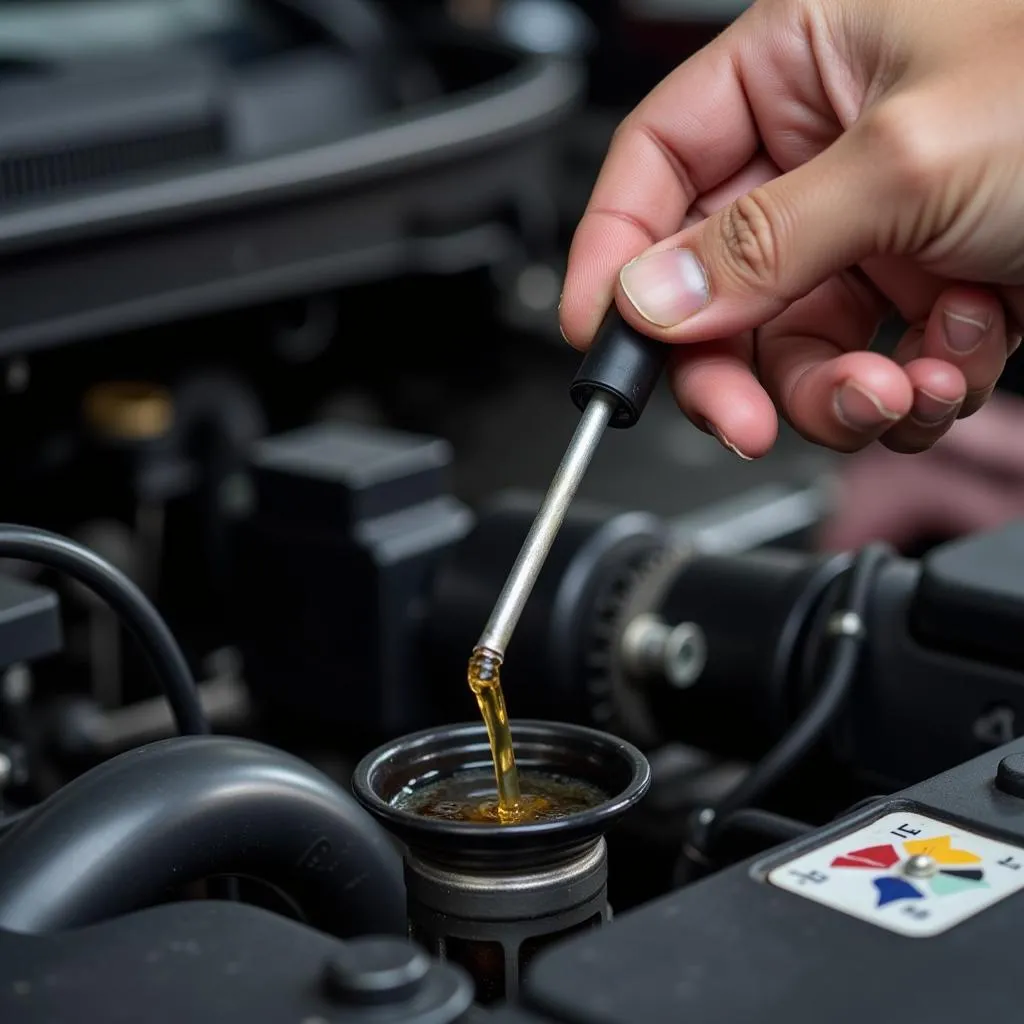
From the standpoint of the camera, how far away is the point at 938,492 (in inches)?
63.2

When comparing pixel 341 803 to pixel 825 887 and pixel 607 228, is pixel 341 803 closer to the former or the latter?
pixel 825 887

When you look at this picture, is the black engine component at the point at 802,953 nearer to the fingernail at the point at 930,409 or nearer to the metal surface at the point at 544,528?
the metal surface at the point at 544,528

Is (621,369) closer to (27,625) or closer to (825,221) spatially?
(825,221)

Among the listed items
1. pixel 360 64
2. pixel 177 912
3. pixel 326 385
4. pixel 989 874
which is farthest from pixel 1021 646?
pixel 326 385

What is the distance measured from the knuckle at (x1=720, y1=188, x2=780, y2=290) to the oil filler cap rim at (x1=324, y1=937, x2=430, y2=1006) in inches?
12.1

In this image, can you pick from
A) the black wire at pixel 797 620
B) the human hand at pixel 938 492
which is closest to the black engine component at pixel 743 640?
the black wire at pixel 797 620

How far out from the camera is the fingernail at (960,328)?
0.70 meters

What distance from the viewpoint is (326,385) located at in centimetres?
163

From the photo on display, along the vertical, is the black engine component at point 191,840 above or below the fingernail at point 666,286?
below

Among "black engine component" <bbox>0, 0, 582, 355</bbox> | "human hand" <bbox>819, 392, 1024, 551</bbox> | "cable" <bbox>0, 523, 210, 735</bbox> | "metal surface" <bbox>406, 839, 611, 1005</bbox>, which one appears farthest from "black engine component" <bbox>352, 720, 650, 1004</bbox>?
"human hand" <bbox>819, 392, 1024, 551</bbox>

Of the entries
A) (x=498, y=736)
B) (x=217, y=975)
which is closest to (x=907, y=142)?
(x=498, y=736)

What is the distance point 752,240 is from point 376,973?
0.32 meters

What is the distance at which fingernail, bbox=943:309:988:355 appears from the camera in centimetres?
70

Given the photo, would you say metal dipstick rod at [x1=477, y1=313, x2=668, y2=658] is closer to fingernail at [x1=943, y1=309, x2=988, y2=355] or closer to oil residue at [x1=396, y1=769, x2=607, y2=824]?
oil residue at [x1=396, y1=769, x2=607, y2=824]
